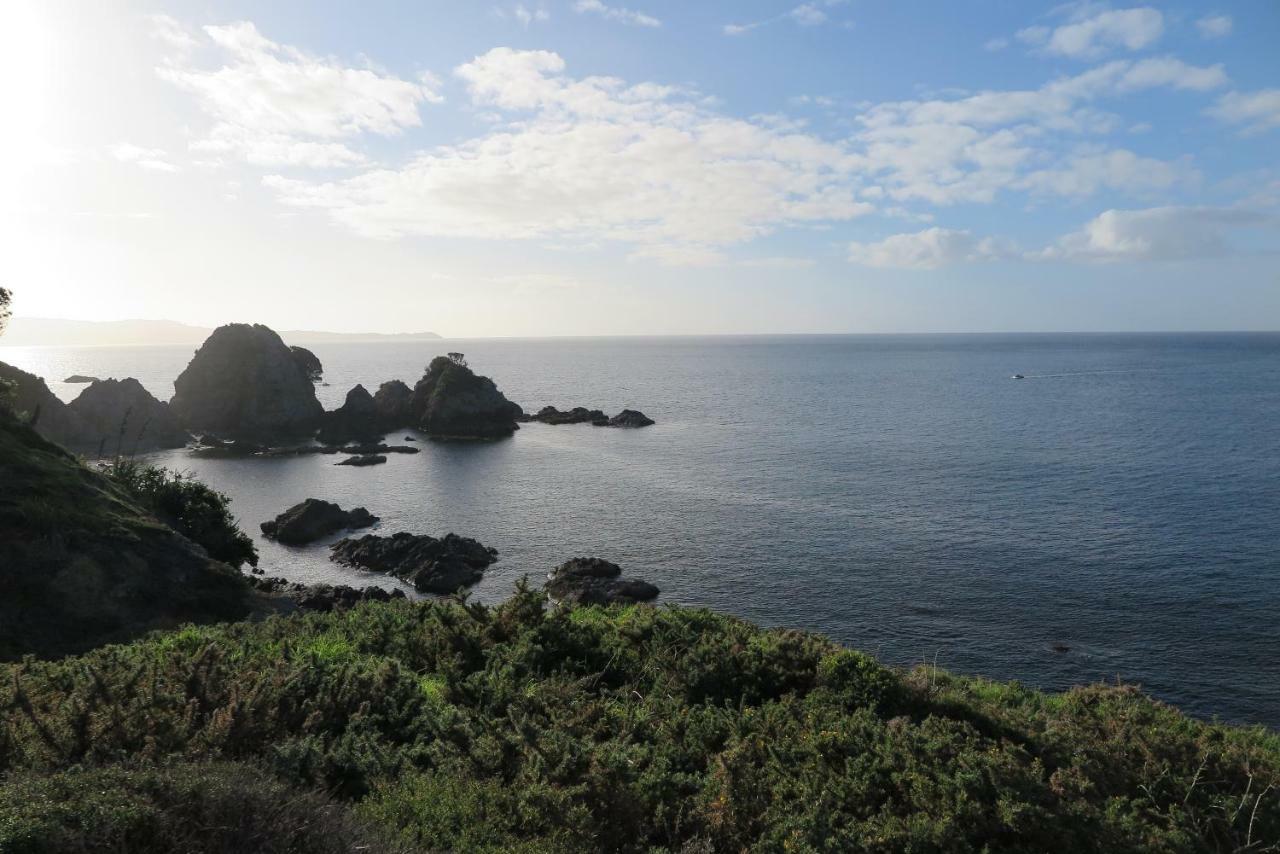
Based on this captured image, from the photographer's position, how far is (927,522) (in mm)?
61531

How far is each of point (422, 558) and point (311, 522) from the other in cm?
1536

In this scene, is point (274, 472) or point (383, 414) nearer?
point (274, 472)

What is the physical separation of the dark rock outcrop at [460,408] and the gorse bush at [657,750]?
10195 cm

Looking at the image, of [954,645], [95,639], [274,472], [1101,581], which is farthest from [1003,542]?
[274,472]

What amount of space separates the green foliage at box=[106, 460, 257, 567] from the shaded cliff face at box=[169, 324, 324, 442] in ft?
217

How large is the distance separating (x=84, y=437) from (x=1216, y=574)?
125 m

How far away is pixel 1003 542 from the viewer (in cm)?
5622

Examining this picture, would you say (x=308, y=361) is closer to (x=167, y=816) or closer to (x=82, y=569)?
(x=82, y=569)

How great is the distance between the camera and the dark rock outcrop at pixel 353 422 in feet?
388

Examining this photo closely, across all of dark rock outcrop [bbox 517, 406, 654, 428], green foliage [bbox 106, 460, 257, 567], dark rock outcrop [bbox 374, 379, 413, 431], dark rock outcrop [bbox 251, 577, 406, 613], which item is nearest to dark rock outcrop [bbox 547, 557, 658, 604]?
dark rock outcrop [bbox 251, 577, 406, 613]

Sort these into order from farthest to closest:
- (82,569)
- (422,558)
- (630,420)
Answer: (630,420) < (422,558) < (82,569)

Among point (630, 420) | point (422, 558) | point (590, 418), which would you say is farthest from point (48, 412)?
point (630, 420)

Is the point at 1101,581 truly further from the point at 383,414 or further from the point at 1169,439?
the point at 383,414

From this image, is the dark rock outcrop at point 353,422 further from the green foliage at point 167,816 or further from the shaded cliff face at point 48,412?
the green foliage at point 167,816
